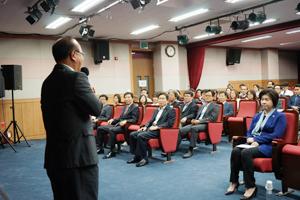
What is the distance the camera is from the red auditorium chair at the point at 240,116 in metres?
6.61

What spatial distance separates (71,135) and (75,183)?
0.23 meters

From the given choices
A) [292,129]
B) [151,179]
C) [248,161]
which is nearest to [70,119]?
[248,161]

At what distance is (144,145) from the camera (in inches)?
196

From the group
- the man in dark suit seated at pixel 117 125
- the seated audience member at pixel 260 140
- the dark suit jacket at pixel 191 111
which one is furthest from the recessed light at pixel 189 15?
the seated audience member at pixel 260 140

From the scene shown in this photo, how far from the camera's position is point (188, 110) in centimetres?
634

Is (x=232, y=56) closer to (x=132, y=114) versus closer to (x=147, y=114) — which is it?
(x=147, y=114)

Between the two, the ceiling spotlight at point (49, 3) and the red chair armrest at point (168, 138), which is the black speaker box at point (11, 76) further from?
the red chair armrest at point (168, 138)

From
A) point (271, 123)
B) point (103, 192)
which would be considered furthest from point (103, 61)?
point (271, 123)

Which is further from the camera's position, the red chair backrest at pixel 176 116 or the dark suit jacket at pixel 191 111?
the dark suit jacket at pixel 191 111

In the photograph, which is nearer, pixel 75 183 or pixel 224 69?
pixel 75 183

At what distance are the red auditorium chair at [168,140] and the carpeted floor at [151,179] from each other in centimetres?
25

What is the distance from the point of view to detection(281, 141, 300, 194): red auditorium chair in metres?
3.12

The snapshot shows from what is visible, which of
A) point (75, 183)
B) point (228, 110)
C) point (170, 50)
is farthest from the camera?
point (170, 50)

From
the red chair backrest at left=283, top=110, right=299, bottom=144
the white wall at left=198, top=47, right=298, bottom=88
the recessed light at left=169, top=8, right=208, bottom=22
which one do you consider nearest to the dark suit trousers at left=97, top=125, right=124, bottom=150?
the recessed light at left=169, top=8, right=208, bottom=22
